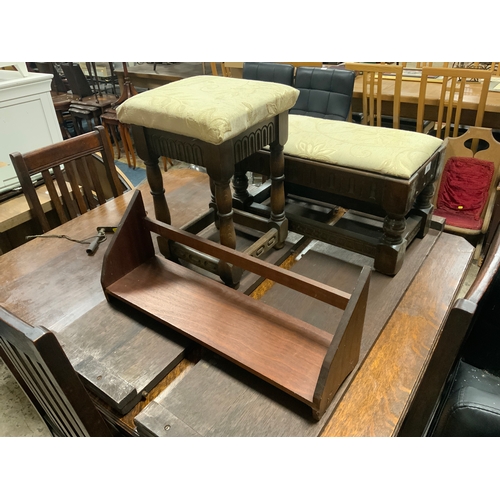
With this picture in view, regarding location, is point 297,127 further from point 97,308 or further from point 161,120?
point 97,308

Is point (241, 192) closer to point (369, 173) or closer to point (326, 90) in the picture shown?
point (369, 173)

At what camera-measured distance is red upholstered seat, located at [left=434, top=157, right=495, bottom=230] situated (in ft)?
7.33

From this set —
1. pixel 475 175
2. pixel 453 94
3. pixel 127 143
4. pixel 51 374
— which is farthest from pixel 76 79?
pixel 51 374

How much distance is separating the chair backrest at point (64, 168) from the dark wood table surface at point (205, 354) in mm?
244

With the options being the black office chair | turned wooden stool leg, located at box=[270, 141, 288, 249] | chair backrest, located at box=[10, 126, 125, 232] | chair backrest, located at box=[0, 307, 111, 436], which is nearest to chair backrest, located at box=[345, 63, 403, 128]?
turned wooden stool leg, located at box=[270, 141, 288, 249]

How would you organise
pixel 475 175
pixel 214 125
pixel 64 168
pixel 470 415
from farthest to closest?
pixel 475 175 → pixel 64 168 → pixel 214 125 → pixel 470 415

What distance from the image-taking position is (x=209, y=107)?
97 centimetres

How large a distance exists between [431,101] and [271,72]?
1166 mm

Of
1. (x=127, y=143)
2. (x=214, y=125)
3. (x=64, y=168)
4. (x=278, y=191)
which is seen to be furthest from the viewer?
(x=127, y=143)

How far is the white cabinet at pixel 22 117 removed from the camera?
2.19m

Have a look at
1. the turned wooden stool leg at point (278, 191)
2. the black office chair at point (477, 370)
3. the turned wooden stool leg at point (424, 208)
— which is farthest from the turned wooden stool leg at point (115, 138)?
the black office chair at point (477, 370)

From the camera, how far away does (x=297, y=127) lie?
56.2 inches

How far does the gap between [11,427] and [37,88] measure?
182 cm

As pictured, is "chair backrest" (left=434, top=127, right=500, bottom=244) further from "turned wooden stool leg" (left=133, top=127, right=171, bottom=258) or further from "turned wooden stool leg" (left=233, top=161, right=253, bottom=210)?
"turned wooden stool leg" (left=133, top=127, right=171, bottom=258)
